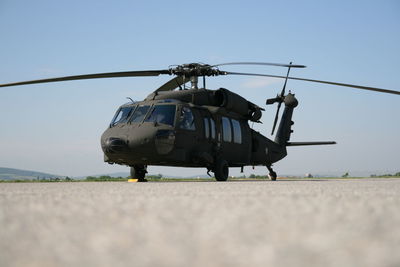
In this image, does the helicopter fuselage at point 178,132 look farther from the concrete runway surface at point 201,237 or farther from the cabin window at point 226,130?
the concrete runway surface at point 201,237

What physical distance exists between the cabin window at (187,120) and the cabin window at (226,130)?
1.42 meters

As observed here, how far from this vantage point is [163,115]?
11414mm

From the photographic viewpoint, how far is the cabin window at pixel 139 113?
1158 cm

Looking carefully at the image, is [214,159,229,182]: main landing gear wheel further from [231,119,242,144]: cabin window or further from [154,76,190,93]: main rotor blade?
[154,76,190,93]: main rotor blade

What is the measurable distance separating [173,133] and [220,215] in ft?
28.0

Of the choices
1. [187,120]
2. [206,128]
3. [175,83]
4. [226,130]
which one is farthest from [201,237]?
[175,83]

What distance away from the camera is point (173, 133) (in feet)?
36.8

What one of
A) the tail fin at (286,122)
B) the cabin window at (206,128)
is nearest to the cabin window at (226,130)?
the cabin window at (206,128)

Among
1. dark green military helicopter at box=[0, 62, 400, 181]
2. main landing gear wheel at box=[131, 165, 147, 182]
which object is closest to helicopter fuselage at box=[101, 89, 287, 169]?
dark green military helicopter at box=[0, 62, 400, 181]

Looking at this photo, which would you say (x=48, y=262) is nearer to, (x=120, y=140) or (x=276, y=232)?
(x=276, y=232)

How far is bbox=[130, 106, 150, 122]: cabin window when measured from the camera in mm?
11577

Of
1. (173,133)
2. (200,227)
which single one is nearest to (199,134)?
(173,133)

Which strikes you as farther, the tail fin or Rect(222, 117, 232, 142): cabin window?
the tail fin

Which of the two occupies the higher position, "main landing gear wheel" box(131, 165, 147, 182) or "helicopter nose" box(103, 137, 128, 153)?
"helicopter nose" box(103, 137, 128, 153)
